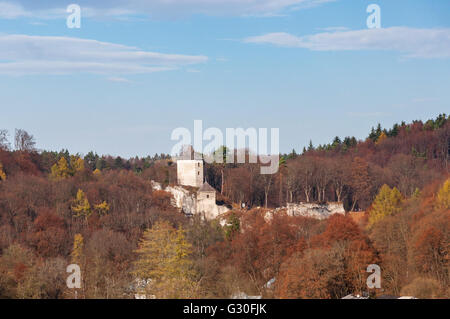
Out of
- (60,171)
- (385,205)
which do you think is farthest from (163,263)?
(60,171)

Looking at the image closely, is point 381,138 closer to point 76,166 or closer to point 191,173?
point 191,173

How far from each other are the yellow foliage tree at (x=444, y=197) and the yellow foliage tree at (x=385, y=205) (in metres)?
3.79

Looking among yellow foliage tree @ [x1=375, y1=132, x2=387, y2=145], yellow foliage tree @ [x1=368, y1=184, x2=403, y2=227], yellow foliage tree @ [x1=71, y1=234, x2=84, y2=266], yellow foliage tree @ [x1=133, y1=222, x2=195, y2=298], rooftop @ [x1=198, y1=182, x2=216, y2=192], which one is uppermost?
yellow foliage tree @ [x1=375, y1=132, x2=387, y2=145]

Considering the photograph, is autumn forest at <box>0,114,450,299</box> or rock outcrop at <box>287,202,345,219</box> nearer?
autumn forest at <box>0,114,450,299</box>

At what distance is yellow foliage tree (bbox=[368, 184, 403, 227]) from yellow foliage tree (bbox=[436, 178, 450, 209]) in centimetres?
379

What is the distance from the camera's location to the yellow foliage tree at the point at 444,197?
5139 centimetres

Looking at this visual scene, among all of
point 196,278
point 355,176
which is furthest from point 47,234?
point 355,176

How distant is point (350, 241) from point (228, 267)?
7044 mm

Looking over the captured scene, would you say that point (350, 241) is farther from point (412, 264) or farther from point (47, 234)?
point (47, 234)

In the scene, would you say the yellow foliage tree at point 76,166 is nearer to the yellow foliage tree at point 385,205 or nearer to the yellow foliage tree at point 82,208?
the yellow foliage tree at point 82,208

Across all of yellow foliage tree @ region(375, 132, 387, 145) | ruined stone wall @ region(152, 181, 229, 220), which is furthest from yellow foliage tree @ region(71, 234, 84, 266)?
yellow foliage tree @ region(375, 132, 387, 145)

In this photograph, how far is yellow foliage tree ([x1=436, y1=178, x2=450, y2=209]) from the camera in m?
51.4

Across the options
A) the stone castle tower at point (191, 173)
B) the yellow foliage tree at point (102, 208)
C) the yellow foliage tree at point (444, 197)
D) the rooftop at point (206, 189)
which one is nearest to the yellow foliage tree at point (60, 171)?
the yellow foliage tree at point (102, 208)

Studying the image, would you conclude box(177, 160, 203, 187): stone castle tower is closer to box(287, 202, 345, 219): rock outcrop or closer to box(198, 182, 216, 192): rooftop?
box(198, 182, 216, 192): rooftop
